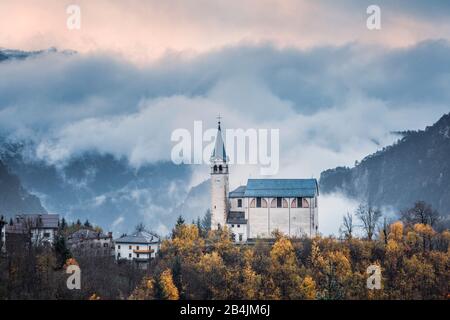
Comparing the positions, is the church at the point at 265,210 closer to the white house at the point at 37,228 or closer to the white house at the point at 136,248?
the white house at the point at 136,248

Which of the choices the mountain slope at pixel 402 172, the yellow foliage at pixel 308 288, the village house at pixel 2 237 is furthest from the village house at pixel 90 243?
the mountain slope at pixel 402 172

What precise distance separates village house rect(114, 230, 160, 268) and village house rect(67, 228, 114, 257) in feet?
5.88

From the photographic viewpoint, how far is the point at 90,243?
8638 centimetres

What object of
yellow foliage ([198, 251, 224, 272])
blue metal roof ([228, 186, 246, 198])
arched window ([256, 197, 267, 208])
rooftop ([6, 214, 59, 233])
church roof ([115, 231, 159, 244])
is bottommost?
yellow foliage ([198, 251, 224, 272])

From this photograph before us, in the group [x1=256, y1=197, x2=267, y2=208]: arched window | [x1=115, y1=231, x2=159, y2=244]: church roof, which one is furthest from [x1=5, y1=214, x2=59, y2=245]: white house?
[x1=256, y1=197, x2=267, y2=208]: arched window

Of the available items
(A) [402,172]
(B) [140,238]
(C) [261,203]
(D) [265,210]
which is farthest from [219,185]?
(A) [402,172]

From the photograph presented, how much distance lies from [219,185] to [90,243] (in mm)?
17424

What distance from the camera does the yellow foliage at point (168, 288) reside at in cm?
6869

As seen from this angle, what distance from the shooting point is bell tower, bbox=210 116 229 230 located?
87.7 m

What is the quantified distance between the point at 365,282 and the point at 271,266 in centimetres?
1009

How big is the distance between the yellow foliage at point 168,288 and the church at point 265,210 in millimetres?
17723

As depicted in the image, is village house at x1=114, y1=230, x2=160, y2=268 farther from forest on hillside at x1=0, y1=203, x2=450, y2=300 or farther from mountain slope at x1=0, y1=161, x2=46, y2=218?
mountain slope at x1=0, y1=161, x2=46, y2=218

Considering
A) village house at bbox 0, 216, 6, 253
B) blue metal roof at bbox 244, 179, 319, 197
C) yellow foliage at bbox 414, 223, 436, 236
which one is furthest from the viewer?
blue metal roof at bbox 244, 179, 319, 197

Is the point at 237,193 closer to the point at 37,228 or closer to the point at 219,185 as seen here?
the point at 219,185
